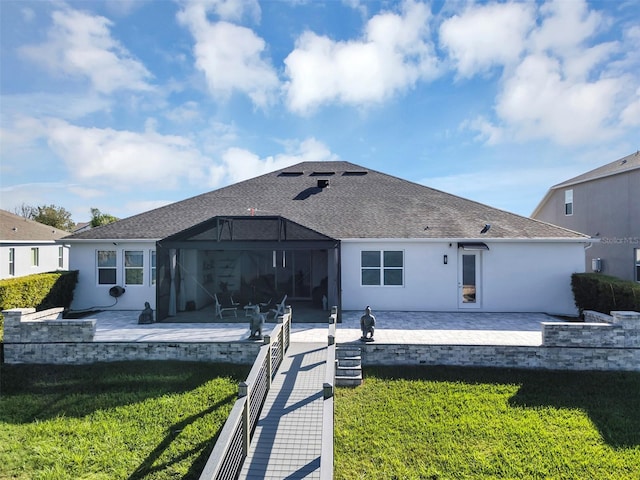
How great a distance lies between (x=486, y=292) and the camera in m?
12.6

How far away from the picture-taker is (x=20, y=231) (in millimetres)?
22922

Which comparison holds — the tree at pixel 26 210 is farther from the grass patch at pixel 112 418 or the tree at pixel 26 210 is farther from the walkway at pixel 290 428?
the walkway at pixel 290 428

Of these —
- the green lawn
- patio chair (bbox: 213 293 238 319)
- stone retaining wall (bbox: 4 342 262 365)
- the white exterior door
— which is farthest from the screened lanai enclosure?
the white exterior door

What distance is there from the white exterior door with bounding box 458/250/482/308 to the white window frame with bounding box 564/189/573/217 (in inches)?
476

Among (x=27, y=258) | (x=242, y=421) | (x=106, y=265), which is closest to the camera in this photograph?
(x=242, y=421)

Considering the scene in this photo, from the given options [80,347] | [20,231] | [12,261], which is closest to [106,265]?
[80,347]

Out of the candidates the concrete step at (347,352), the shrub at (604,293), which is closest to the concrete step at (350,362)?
the concrete step at (347,352)

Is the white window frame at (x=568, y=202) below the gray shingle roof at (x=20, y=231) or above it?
above

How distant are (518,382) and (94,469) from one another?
344 inches

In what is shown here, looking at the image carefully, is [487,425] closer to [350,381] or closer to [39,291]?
[350,381]

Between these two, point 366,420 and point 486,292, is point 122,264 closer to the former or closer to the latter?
point 366,420

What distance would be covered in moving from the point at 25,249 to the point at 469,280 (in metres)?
28.2

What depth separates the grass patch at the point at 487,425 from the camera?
17.0ft

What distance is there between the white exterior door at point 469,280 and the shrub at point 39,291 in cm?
1556
